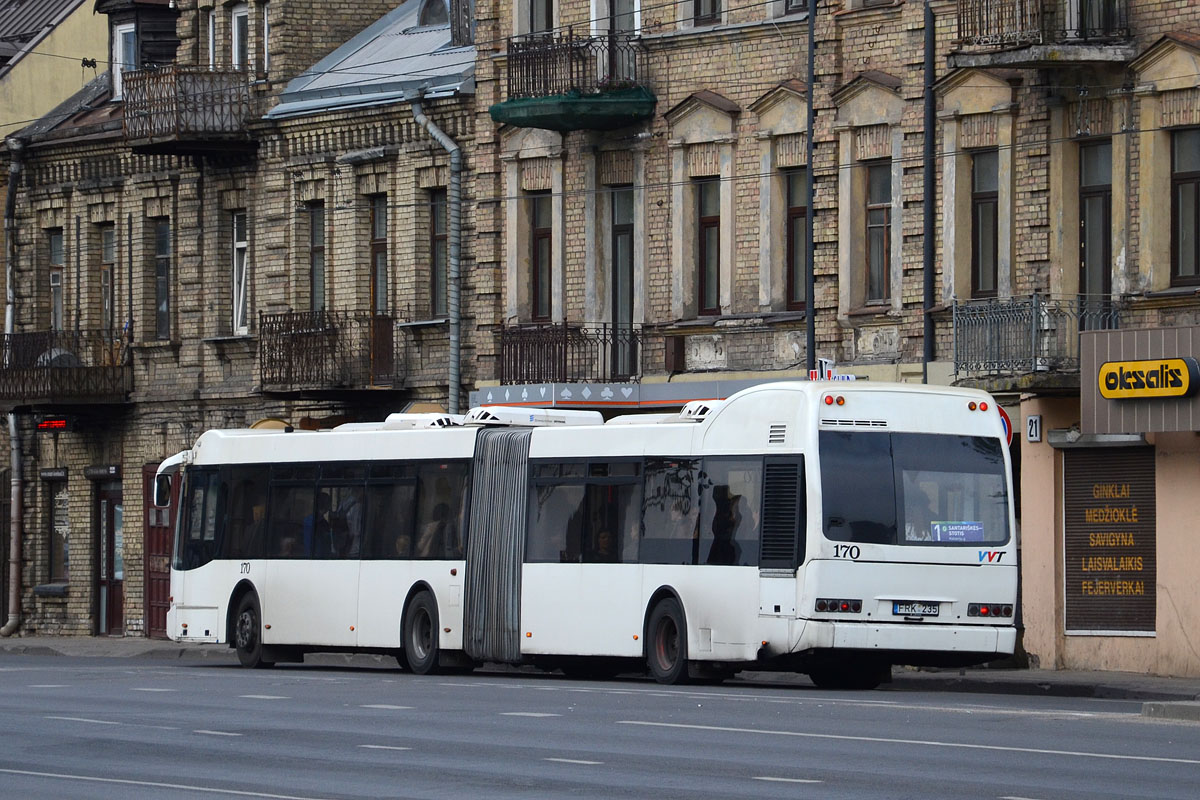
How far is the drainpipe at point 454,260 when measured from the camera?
36.8 meters

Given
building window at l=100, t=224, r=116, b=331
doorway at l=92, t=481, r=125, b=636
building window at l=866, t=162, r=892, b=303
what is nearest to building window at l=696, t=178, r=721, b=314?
building window at l=866, t=162, r=892, b=303

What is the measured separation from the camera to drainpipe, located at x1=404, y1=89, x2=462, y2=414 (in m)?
36.8

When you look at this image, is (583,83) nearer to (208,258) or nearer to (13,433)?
(208,258)

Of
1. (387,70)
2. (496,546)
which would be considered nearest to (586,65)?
(387,70)

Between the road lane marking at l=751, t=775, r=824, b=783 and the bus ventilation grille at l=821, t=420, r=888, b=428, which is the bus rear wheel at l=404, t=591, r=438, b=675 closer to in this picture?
the bus ventilation grille at l=821, t=420, r=888, b=428

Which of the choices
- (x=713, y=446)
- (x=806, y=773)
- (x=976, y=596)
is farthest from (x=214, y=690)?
(x=806, y=773)

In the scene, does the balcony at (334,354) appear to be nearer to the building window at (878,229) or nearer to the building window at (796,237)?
the building window at (796,237)

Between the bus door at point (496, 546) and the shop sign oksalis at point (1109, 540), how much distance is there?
254 inches

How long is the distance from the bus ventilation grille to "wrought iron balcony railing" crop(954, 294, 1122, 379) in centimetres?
474

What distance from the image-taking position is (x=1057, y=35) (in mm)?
27750

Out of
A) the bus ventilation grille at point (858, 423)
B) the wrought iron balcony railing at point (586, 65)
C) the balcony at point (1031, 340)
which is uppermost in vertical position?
the wrought iron balcony railing at point (586, 65)

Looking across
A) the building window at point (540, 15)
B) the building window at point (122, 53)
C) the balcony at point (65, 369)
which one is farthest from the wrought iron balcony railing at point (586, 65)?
the building window at point (122, 53)

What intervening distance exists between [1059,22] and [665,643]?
8284mm

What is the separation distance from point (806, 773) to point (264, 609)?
16433mm
